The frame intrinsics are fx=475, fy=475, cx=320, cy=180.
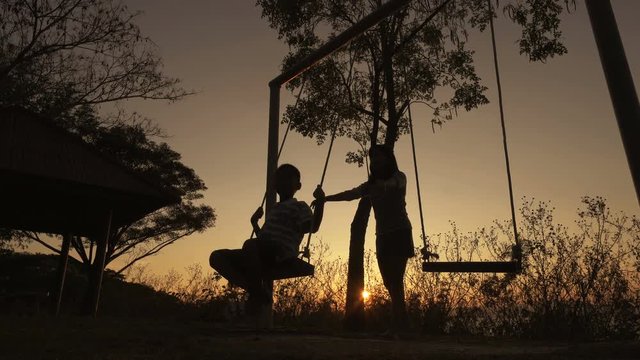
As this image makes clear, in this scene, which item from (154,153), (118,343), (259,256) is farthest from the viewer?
(154,153)

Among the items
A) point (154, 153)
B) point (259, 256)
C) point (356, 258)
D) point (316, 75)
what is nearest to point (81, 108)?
point (154, 153)

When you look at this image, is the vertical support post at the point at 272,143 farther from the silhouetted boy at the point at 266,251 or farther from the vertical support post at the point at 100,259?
the vertical support post at the point at 100,259

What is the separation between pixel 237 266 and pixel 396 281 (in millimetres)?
1569

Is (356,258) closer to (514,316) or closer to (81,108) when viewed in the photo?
(514,316)

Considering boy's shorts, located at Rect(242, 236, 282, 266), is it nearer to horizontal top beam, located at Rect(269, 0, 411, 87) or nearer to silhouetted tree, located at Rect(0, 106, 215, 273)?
horizontal top beam, located at Rect(269, 0, 411, 87)

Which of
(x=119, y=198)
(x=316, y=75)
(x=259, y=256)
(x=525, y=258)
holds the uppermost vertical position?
(x=316, y=75)

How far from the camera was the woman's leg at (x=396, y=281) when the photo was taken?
4.44 m

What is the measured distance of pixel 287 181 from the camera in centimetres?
413

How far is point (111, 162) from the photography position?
27.3ft

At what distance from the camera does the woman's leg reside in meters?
4.44

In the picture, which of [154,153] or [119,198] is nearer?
[119,198]

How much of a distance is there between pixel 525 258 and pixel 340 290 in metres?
3.69

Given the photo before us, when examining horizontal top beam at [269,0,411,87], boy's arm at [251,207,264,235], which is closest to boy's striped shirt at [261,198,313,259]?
boy's arm at [251,207,264,235]

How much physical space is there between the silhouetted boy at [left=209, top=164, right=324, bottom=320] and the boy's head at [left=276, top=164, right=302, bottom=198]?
0.31ft
